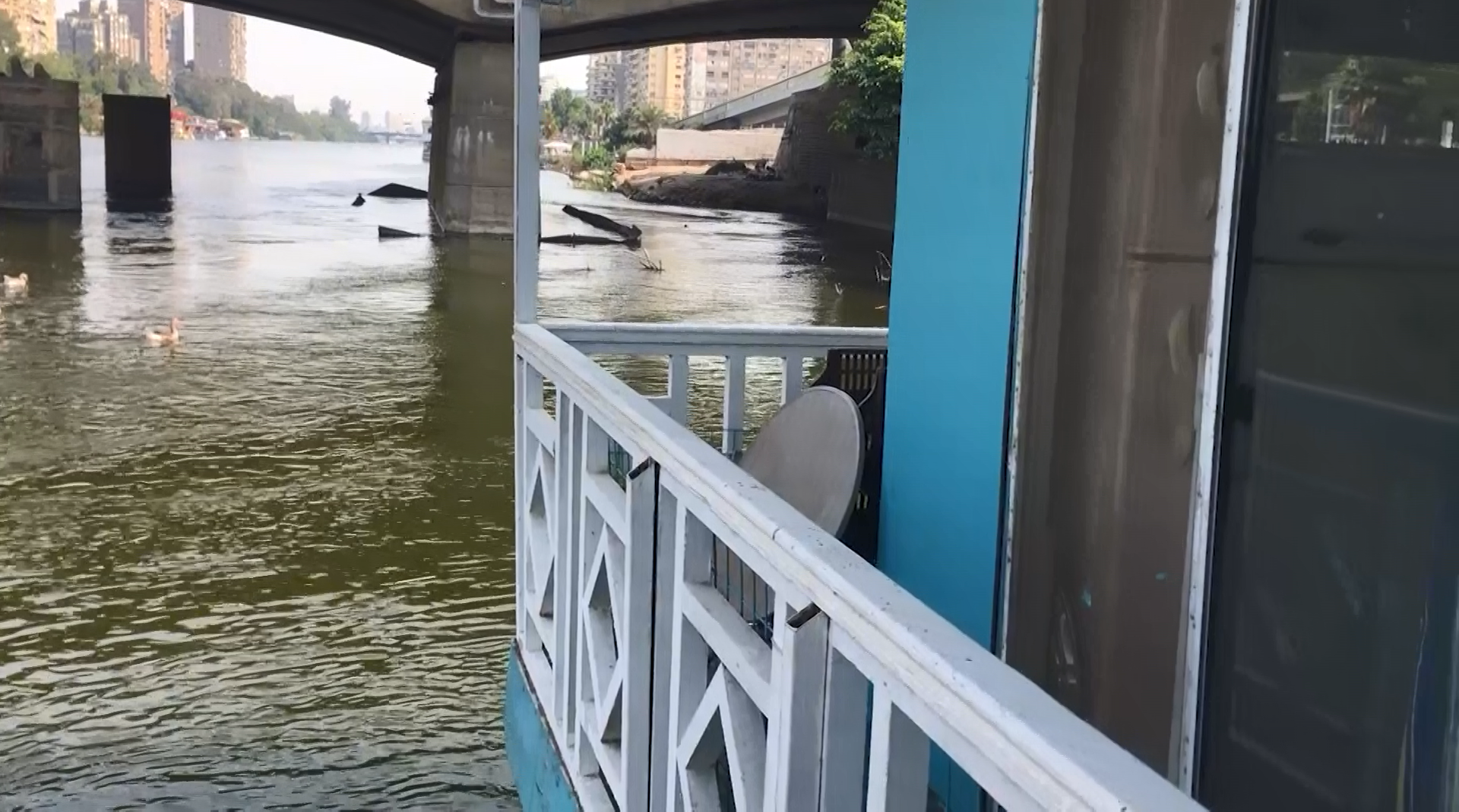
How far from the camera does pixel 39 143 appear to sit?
102 feet

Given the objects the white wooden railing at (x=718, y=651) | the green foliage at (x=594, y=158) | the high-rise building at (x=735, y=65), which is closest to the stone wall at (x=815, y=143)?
the green foliage at (x=594, y=158)

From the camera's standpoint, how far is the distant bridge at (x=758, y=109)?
5809cm

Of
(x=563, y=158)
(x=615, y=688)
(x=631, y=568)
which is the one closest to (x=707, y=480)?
(x=631, y=568)

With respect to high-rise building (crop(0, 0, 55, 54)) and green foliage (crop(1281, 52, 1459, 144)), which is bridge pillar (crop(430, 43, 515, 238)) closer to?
green foliage (crop(1281, 52, 1459, 144))

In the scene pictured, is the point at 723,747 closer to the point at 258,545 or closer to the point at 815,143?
the point at 258,545

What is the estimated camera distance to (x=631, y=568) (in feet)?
9.37

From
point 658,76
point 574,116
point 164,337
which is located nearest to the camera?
point 164,337

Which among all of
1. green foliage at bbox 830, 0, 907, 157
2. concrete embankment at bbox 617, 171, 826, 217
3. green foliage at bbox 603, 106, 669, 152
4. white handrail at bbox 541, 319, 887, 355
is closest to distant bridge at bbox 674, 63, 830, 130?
green foliage at bbox 603, 106, 669, 152

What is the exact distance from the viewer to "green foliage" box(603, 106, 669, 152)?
90.2 m

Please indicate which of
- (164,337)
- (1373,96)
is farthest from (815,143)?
(1373,96)

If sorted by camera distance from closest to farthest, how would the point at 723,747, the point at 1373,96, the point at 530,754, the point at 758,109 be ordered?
1. the point at 1373,96
2. the point at 723,747
3. the point at 530,754
4. the point at 758,109

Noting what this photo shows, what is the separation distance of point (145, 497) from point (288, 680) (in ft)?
9.66

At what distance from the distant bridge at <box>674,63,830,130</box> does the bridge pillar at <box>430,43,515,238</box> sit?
23.1 m

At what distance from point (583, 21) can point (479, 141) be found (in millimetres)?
3625
